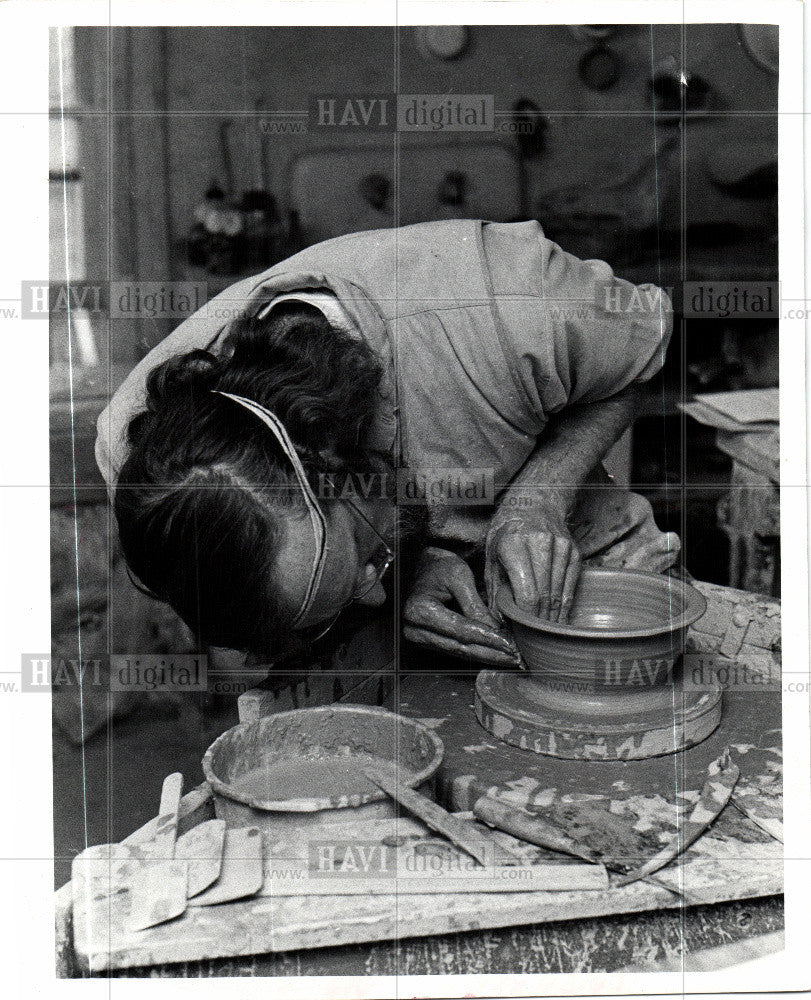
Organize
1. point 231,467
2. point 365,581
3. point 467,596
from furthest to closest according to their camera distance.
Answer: point 467,596
point 365,581
point 231,467

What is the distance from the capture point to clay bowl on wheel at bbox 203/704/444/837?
1.60 m

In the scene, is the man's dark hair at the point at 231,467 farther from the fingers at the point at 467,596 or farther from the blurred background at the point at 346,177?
the blurred background at the point at 346,177

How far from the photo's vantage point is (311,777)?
1701 millimetres

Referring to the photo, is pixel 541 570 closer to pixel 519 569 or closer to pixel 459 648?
pixel 519 569

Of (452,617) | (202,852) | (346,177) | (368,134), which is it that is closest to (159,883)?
(202,852)

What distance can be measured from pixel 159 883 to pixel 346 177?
270cm

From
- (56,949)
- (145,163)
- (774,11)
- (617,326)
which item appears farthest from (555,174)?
(56,949)

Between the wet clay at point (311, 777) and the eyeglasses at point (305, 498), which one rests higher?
the eyeglasses at point (305, 498)

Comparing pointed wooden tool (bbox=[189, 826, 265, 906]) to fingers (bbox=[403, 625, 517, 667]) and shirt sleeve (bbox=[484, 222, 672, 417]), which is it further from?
shirt sleeve (bbox=[484, 222, 672, 417])

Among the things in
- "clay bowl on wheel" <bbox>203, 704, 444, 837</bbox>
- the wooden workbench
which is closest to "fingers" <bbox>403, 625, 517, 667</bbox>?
"clay bowl on wheel" <bbox>203, 704, 444, 837</bbox>

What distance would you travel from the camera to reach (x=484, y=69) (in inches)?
136

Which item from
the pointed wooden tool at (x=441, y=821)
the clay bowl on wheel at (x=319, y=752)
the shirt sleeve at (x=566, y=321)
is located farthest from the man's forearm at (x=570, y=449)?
the pointed wooden tool at (x=441, y=821)

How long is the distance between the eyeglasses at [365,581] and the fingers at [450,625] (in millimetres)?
111

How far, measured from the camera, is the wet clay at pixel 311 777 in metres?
1.66
